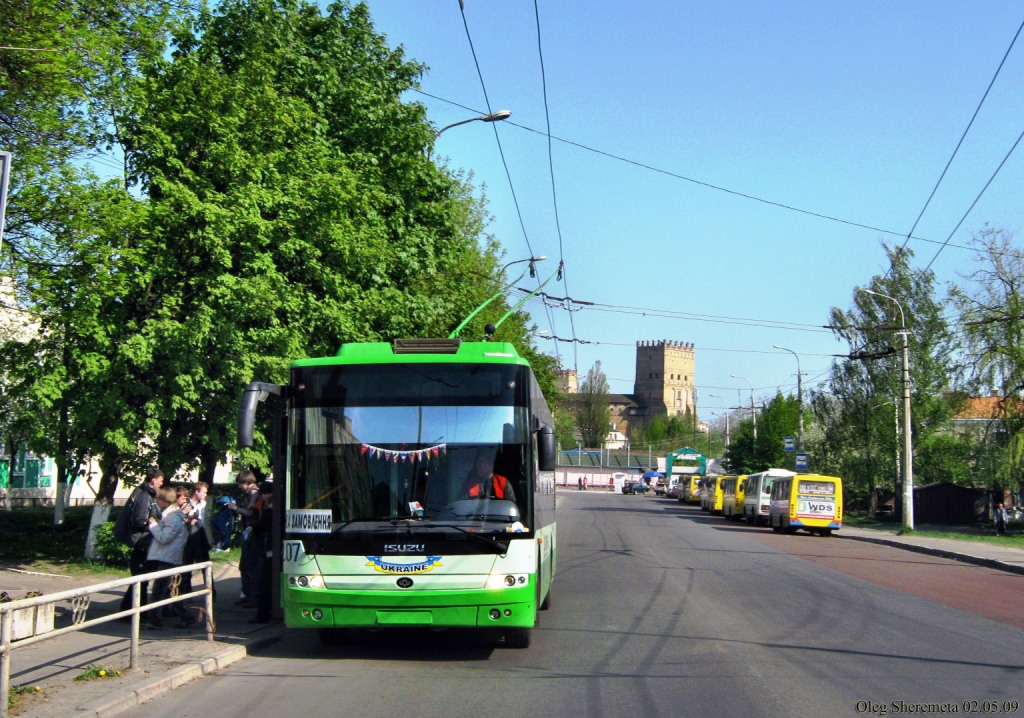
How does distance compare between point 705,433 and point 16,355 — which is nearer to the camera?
point 16,355

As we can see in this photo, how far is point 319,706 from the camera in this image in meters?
7.83

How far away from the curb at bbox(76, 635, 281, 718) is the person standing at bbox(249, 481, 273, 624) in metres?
1.25

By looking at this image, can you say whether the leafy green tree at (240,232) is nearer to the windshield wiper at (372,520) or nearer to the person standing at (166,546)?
the person standing at (166,546)

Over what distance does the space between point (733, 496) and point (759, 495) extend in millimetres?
7711

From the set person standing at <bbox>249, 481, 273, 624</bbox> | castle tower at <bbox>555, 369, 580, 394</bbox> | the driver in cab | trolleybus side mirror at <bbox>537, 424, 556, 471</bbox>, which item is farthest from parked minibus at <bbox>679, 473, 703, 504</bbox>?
the driver in cab

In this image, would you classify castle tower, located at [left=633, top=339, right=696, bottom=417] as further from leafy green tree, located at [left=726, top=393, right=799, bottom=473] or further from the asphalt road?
the asphalt road

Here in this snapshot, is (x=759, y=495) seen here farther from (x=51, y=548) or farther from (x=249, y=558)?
(x=249, y=558)

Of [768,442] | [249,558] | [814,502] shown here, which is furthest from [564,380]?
[249,558]

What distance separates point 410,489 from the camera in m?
9.96

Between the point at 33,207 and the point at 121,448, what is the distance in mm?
3998

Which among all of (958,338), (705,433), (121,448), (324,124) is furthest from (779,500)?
(705,433)

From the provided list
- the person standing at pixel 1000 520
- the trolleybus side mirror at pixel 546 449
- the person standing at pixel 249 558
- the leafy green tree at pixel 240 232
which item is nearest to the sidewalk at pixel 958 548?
the person standing at pixel 1000 520

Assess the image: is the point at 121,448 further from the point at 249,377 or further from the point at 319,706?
the point at 319,706

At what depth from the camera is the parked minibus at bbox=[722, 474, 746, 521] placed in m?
53.0
